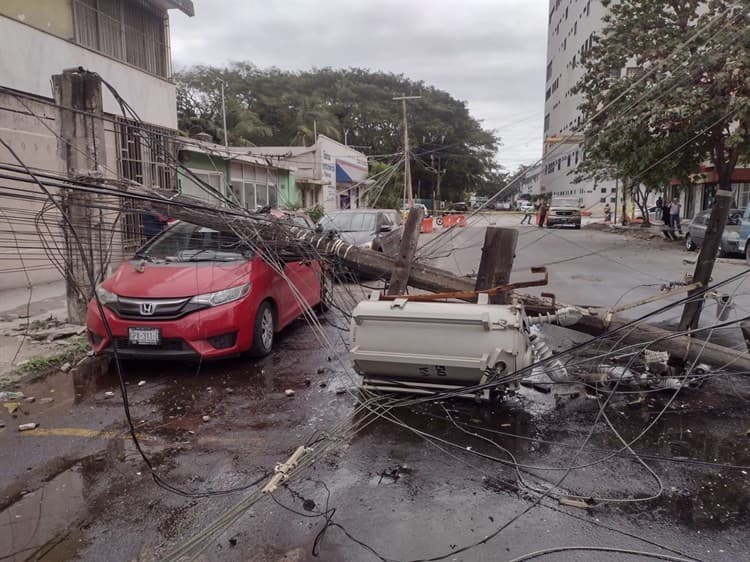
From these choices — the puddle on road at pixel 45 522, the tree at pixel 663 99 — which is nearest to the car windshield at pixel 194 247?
the puddle on road at pixel 45 522

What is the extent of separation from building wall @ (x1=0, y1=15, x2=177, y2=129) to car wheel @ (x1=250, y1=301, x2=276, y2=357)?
803 cm

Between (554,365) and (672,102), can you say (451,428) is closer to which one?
(554,365)

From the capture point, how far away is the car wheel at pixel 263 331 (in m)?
6.22

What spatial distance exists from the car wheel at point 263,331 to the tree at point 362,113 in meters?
35.6

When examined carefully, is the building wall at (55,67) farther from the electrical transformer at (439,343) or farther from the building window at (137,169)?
the electrical transformer at (439,343)

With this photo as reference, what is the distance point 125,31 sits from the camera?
14344mm

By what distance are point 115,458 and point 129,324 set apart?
1910mm

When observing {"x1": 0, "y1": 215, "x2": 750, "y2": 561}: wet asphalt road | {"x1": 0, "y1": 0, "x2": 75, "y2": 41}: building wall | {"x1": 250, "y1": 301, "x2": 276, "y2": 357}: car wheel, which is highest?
{"x1": 0, "y1": 0, "x2": 75, "y2": 41}: building wall

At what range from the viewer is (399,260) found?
19.8ft

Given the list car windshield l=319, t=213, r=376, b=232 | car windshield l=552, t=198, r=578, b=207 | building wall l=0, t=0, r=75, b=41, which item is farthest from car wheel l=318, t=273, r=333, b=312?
car windshield l=552, t=198, r=578, b=207

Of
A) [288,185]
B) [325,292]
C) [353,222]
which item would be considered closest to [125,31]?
[353,222]

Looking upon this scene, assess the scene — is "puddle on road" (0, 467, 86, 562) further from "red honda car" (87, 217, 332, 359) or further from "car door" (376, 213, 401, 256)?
"car door" (376, 213, 401, 256)

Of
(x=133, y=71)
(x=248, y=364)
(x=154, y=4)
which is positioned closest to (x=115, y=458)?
(x=248, y=364)

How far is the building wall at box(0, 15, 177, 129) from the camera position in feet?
34.5
